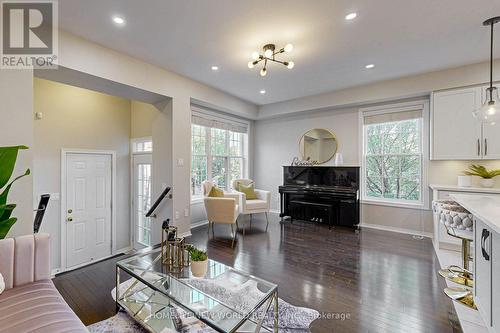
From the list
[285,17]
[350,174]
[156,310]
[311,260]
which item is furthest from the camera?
[350,174]

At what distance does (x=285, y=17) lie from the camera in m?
2.45

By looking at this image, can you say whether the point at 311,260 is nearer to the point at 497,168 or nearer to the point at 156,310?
the point at 156,310

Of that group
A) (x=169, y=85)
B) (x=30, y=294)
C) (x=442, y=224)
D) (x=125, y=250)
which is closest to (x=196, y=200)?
(x=125, y=250)

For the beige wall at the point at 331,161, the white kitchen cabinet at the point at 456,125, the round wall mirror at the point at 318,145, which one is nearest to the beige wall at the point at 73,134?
the beige wall at the point at 331,161

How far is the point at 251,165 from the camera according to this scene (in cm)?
634

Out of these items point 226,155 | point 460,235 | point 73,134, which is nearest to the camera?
point 460,235

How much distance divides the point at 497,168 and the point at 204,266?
4.70m

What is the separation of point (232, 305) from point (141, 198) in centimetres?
395

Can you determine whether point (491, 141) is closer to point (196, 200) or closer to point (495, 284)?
point (495, 284)

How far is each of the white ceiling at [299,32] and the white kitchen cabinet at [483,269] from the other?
2.18 metres

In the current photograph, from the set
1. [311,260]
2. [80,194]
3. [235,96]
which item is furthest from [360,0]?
[80,194]

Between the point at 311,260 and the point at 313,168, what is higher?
the point at 313,168

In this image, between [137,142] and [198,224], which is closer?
[198,224]

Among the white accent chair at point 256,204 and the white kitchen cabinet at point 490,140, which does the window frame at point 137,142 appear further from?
the white kitchen cabinet at point 490,140
